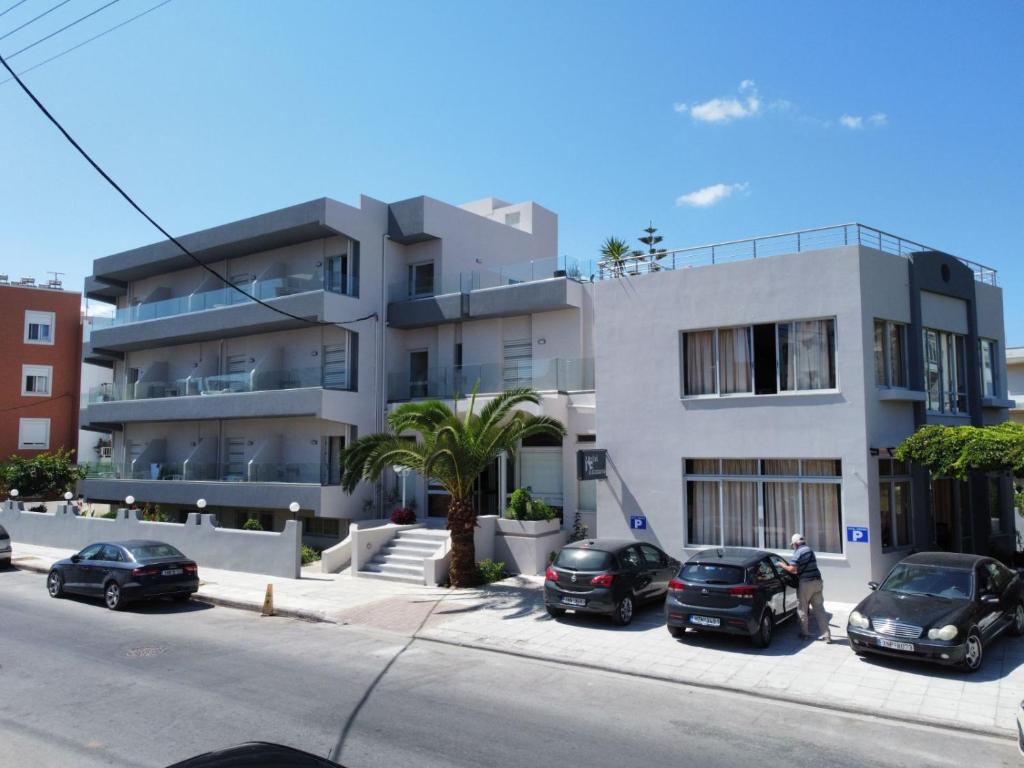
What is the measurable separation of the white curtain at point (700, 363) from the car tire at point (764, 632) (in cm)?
595

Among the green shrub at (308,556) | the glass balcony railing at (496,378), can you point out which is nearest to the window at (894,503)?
the glass balcony railing at (496,378)

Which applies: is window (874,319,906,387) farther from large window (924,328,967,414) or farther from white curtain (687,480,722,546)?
white curtain (687,480,722,546)

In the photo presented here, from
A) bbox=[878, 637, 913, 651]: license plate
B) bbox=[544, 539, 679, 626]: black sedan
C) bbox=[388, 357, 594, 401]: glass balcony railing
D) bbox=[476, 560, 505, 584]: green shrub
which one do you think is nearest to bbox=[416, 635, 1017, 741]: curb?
bbox=[878, 637, 913, 651]: license plate

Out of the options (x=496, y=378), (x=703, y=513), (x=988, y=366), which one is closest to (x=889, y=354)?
(x=703, y=513)

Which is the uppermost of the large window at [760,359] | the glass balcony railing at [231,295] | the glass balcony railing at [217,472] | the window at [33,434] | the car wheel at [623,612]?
the glass balcony railing at [231,295]

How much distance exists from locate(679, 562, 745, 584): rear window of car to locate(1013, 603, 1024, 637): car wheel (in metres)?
4.75

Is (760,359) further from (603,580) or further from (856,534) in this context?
(603,580)

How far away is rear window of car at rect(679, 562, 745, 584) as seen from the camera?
12.3 m

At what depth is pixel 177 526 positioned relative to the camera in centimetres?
2309

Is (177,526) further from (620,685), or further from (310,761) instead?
(310,761)

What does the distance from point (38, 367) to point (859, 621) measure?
142 ft

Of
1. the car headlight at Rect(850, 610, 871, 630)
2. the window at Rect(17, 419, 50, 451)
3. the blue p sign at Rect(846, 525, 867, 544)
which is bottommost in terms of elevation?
the car headlight at Rect(850, 610, 871, 630)

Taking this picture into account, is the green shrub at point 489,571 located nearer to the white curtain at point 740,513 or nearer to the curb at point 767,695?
the curb at point 767,695

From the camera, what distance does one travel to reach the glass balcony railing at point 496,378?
2192 centimetres
